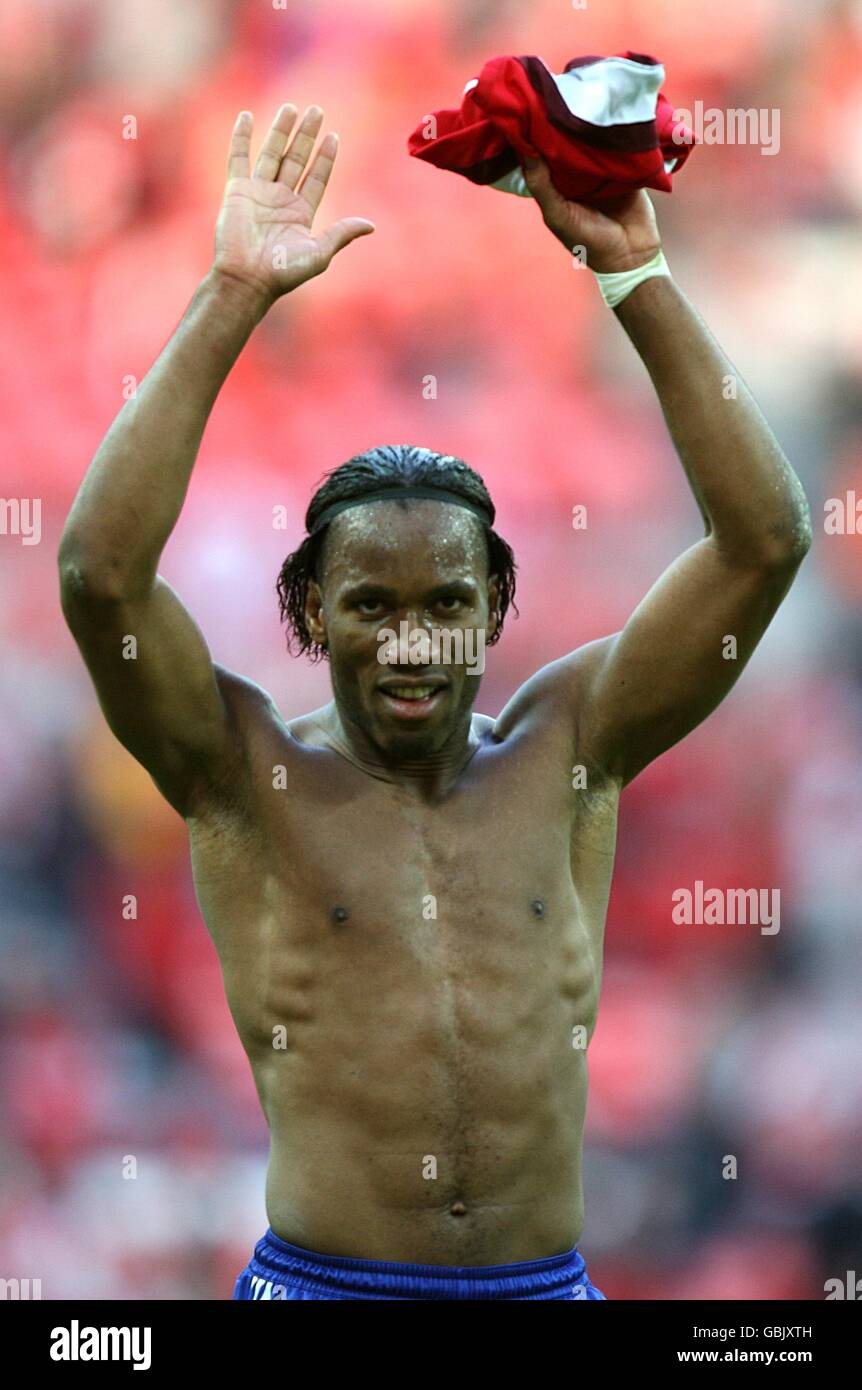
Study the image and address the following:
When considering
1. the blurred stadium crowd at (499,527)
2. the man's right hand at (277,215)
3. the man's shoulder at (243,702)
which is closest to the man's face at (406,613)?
the man's shoulder at (243,702)

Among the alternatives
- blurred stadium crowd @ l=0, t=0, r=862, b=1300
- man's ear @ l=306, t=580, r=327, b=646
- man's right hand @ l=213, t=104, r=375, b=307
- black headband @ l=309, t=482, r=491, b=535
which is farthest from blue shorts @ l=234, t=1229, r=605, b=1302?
blurred stadium crowd @ l=0, t=0, r=862, b=1300

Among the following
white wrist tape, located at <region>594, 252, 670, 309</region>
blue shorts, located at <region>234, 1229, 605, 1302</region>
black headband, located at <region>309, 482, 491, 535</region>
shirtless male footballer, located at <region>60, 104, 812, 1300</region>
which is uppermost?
white wrist tape, located at <region>594, 252, 670, 309</region>

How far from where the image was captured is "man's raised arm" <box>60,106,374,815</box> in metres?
2.40

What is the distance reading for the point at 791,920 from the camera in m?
5.02

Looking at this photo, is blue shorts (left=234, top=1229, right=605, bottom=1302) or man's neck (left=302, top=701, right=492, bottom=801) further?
man's neck (left=302, top=701, right=492, bottom=801)

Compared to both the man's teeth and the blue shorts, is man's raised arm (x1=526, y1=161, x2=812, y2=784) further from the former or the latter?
the blue shorts

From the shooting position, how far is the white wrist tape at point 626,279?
249cm

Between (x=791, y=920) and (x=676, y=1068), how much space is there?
0.54 meters

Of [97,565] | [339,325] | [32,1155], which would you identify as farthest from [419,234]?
[97,565]

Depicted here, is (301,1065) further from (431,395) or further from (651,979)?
(431,395)

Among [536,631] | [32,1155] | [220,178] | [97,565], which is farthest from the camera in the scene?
[220,178]

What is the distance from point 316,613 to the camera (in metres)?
2.74

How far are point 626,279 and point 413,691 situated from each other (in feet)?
2.15

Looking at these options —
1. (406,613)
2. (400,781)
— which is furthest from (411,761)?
(406,613)
